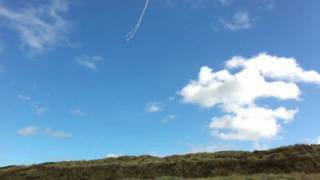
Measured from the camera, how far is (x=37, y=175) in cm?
4147

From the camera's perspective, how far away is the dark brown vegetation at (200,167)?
34781 mm

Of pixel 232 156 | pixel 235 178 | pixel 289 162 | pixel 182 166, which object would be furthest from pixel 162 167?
pixel 235 178

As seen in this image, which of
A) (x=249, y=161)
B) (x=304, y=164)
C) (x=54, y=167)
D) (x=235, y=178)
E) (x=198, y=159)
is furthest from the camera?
(x=54, y=167)

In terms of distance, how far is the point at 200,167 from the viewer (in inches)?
1485

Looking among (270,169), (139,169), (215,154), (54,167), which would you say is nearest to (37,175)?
(54,167)

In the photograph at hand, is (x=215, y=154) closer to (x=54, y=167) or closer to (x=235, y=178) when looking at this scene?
(x=54, y=167)

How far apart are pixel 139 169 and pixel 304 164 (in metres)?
12.1

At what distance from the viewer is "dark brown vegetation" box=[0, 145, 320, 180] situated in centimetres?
3478

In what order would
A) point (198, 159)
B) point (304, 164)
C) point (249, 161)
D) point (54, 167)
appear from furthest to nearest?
point (54, 167) < point (198, 159) < point (249, 161) < point (304, 164)

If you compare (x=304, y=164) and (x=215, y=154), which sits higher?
(x=215, y=154)

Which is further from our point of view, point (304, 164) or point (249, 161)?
point (249, 161)

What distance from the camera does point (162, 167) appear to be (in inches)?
1526

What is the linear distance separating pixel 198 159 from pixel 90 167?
8679 millimetres

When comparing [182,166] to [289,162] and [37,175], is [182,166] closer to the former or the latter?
[289,162]
